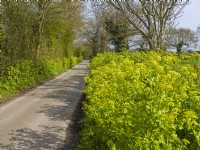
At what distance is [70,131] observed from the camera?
892cm

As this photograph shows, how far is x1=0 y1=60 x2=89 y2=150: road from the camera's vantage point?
7.81 m

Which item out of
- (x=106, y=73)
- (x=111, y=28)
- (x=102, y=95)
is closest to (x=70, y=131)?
(x=106, y=73)

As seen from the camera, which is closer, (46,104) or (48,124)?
(48,124)

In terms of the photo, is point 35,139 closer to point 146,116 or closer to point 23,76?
point 146,116

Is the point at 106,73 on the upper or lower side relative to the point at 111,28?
lower

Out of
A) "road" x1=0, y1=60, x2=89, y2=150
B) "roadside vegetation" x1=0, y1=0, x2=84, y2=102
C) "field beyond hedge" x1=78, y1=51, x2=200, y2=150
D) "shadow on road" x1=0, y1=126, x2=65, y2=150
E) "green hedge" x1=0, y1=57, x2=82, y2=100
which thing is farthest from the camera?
"roadside vegetation" x1=0, y1=0, x2=84, y2=102

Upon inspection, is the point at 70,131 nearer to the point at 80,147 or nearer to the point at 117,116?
the point at 80,147

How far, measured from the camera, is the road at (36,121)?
7809 millimetres

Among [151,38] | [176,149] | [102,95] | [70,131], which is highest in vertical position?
[151,38]

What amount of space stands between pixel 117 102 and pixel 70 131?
443cm

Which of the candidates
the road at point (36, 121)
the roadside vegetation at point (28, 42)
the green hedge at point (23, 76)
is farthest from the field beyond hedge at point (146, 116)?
the green hedge at point (23, 76)

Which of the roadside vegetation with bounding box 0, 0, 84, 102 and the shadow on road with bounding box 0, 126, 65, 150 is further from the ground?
the roadside vegetation with bounding box 0, 0, 84, 102

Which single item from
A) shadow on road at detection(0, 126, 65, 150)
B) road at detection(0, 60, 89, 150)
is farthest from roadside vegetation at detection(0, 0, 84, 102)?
shadow on road at detection(0, 126, 65, 150)

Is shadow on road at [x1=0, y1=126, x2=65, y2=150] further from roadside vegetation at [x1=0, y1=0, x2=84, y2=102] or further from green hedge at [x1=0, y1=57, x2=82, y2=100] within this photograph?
green hedge at [x1=0, y1=57, x2=82, y2=100]
